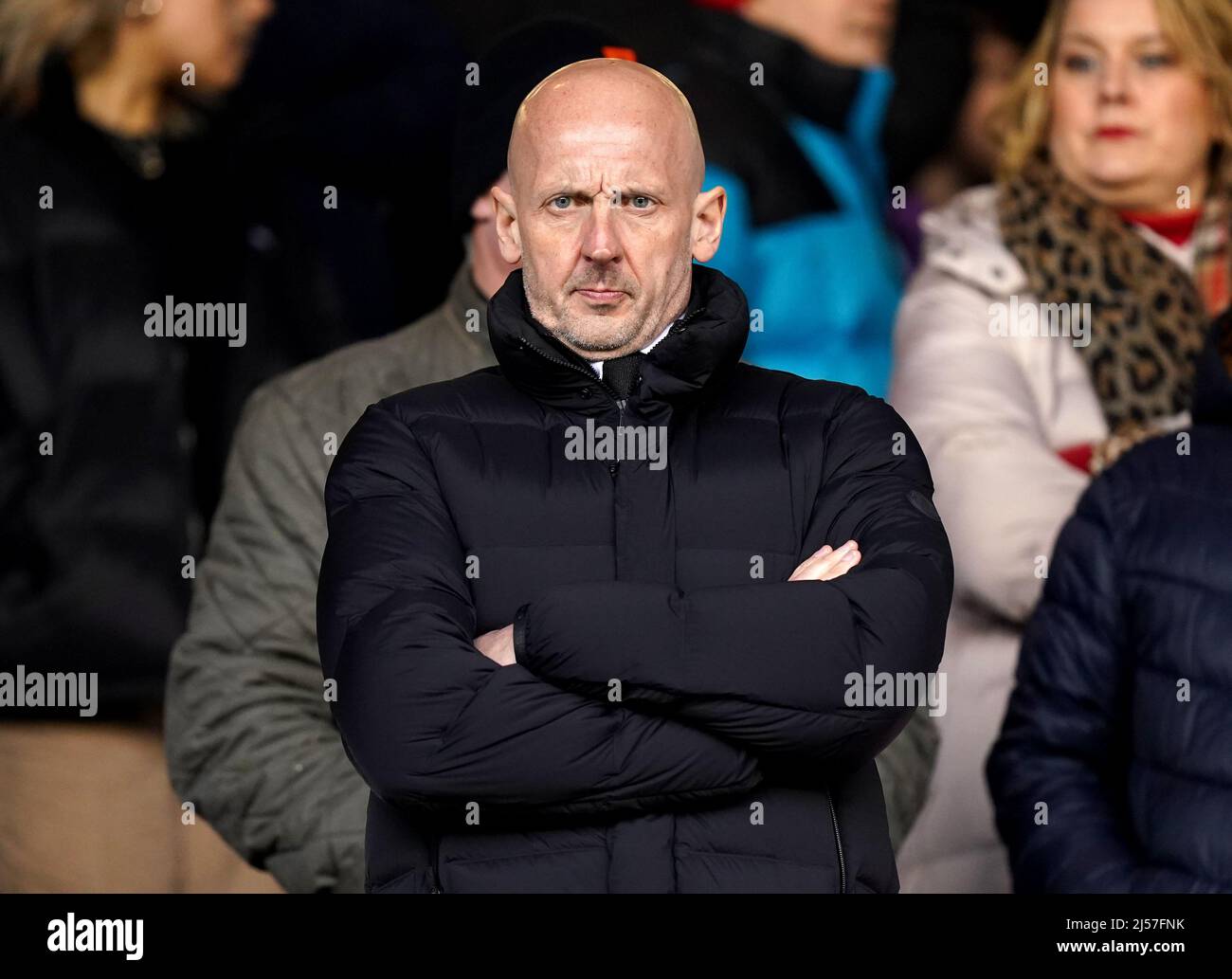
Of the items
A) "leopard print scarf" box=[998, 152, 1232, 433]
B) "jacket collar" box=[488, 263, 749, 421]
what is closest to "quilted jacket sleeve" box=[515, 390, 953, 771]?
"jacket collar" box=[488, 263, 749, 421]

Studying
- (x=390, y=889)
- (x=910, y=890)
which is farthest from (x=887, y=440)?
(x=910, y=890)

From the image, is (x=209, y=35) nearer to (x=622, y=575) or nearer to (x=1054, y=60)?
(x=1054, y=60)

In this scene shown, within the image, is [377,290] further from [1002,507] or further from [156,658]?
[1002,507]

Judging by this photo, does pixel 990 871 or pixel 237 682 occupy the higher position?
pixel 237 682

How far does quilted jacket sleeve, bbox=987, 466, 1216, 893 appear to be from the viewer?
117 inches

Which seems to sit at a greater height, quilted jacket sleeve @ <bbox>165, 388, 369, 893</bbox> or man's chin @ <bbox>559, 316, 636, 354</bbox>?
man's chin @ <bbox>559, 316, 636, 354</bbox>

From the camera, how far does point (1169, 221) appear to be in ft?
13.2

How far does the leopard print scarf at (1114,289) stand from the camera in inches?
151

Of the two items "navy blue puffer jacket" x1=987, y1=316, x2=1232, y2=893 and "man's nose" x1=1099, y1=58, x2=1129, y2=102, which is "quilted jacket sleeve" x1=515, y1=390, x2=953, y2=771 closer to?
"navy blue puffer jacket" x1=987, y1=316, x2=1232, y2=893

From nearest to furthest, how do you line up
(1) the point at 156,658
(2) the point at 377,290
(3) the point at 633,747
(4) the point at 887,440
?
(3) the point at 633,747, (4) the point at 887,440, (1) the point at 156,658, (2) the point at 377,290

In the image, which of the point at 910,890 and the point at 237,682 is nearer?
the point at 237,682

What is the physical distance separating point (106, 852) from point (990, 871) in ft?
5.06

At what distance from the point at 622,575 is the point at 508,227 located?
0.45 meters
